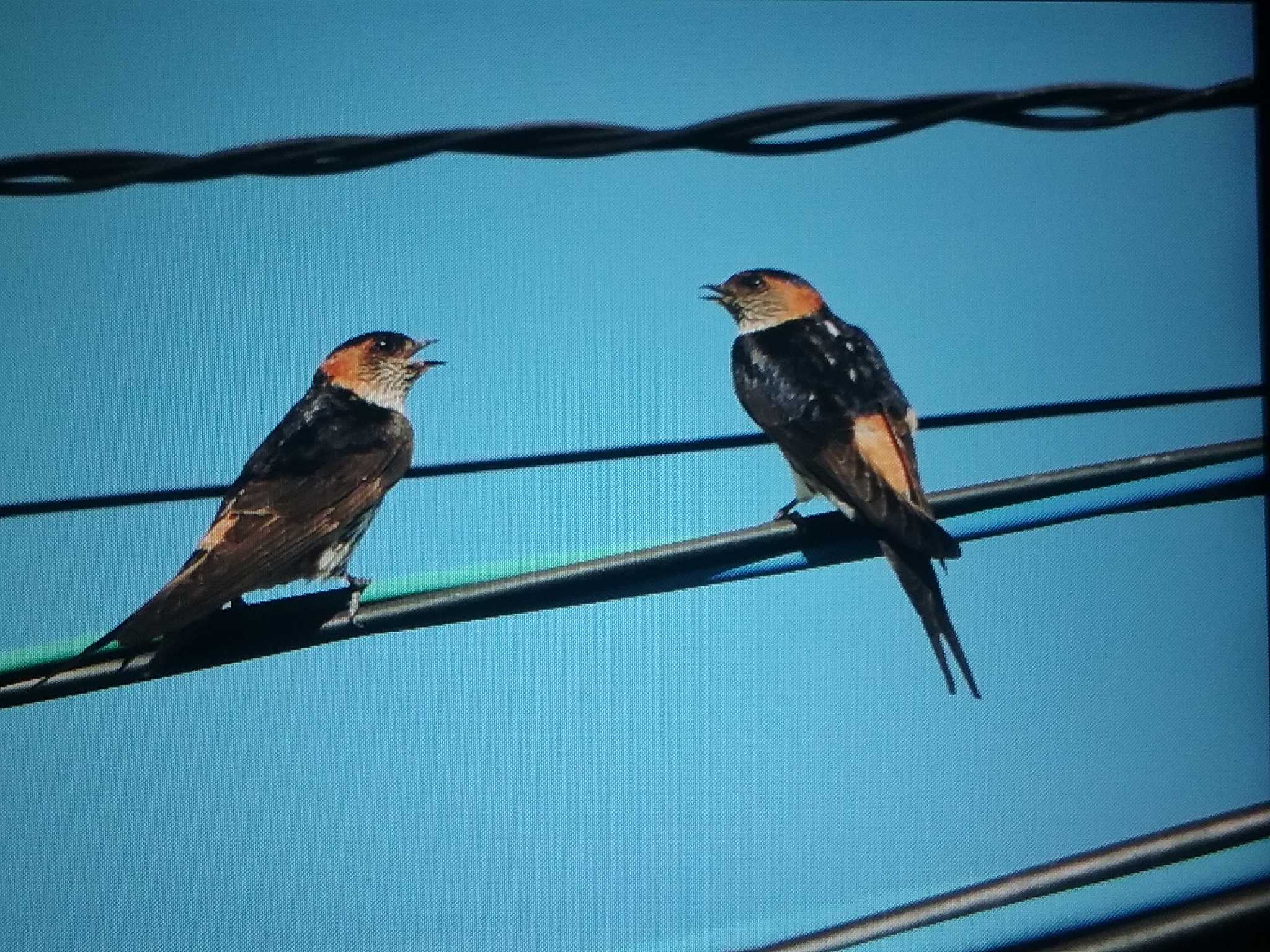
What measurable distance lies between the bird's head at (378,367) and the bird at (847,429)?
125cm

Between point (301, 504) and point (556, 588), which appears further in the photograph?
point (301, 504)

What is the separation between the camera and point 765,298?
5539 millimetres

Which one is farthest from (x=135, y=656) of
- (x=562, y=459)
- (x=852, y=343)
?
(x=852, y=343)

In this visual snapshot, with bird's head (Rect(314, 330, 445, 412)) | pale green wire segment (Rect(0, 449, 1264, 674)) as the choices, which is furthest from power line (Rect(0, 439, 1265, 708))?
bird's head (Rect(314, 330, 445, 412))

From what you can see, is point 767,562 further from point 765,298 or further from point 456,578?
point 765,298

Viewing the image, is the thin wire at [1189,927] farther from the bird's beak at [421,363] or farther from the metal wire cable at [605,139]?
the bird's beak at [421,363]

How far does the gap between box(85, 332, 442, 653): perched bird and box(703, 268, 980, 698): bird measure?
1191mm

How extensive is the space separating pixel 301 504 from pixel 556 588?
178 centimetres

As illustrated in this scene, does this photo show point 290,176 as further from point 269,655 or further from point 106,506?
point 106,506

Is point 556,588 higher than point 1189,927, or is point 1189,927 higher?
point 556,588

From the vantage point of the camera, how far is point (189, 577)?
11.4 feet

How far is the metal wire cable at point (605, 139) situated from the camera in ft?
7.68

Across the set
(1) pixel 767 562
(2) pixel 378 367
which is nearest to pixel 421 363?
(2) pixel 378 367

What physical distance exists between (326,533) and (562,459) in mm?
815
